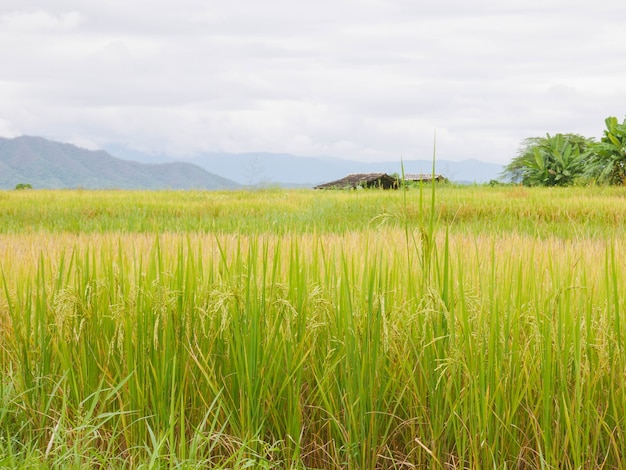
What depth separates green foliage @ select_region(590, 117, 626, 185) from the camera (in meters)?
16.4

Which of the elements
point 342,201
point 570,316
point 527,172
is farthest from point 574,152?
point 570,316

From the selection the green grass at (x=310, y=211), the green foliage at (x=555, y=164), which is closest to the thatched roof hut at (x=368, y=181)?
the green foliage at (x=555, y=164)

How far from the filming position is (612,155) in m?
16.6

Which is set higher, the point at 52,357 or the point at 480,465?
the point at 52,357

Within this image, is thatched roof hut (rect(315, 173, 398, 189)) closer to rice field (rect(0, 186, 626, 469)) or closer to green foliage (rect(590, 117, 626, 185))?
green foliage (rect(590, 117, 626, 185))

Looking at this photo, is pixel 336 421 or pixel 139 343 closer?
pixel 336 421

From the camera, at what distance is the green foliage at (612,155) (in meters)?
16.4

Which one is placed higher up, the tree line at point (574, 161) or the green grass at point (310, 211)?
the tree line at point (574, 161)

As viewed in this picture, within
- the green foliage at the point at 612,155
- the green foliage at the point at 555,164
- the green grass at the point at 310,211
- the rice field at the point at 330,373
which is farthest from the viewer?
the green foliage at the point at 555,164

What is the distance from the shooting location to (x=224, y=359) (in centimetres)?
257

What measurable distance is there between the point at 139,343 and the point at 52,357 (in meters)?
0.48

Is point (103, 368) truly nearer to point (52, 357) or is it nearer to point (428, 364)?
point (52, 357)

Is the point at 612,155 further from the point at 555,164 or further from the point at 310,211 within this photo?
the point at 310,211

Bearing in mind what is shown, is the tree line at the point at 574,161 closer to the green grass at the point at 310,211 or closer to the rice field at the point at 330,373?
the green grass at the point at 310,211
